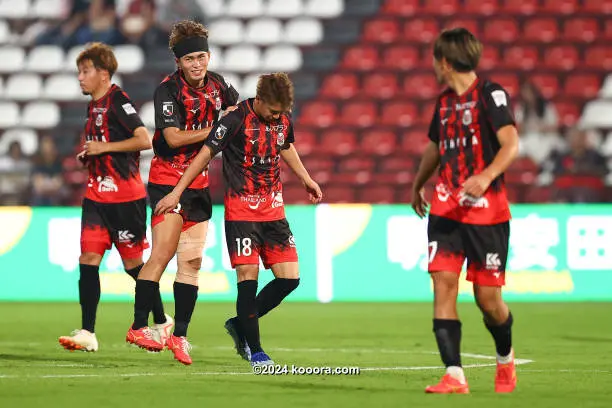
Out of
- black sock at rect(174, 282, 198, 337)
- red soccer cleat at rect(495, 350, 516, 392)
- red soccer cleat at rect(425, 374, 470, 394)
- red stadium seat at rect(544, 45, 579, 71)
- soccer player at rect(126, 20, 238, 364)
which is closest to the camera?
red soccer cleat at rect(425, 374, 470, 394)

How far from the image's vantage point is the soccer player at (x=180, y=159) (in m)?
8.46

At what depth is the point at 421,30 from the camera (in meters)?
21.4

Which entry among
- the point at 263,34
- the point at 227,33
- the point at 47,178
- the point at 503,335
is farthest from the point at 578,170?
the point at 503,335

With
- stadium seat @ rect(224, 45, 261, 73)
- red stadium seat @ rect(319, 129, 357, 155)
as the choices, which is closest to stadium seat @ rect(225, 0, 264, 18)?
stadium seat @ rect(224, 45, 261, 73)

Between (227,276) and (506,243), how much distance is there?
876cm

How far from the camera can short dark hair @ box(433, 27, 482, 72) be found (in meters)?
6.59

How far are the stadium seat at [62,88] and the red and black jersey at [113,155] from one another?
12305 mm

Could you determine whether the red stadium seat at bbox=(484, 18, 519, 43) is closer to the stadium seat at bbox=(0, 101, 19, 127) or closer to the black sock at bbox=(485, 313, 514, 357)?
the stadium seat at bbox=(0, 101, 19, 127)

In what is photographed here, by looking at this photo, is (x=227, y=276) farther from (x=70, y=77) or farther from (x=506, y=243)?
(x=506, y=243)

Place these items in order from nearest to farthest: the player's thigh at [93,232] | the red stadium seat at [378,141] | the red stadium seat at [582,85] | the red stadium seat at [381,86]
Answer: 1. the player's thigh at [93,232]
2. the red stadium seat at [378,141]
3. the red stadium seat at [381,86]
4. the red stadium seat at [582,85]

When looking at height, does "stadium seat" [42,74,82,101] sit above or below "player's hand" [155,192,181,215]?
above

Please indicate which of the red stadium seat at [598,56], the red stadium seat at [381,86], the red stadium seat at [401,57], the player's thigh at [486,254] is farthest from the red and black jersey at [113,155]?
the red stadium seat at [598,56]

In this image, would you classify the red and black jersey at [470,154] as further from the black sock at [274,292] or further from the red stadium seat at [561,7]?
the red stadium seat at [561,7]

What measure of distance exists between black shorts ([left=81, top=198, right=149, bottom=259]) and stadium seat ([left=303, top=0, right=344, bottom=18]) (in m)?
13.3
